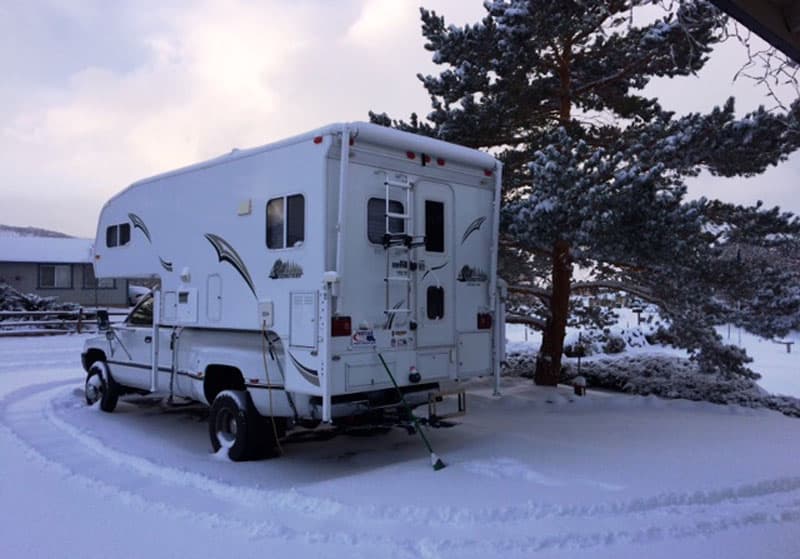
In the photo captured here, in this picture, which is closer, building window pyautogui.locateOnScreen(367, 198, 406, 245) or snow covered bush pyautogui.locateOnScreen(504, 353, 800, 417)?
building window pyautogui.locateOnScreen(367, 198, 406, 245)

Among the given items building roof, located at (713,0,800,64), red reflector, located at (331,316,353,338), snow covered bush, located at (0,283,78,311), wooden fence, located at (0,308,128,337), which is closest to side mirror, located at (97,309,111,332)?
red reflector, located at (331,316,353,338)

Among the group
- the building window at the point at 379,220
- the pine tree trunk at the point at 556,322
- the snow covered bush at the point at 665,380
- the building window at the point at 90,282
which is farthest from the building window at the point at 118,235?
the building window at the point at 90,282

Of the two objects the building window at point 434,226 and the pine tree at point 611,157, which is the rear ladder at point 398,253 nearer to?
the building window at point 434,226

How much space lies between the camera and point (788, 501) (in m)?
5.35

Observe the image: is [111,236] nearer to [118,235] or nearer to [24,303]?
[118,235]

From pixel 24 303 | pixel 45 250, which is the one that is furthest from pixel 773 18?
pixel 45 250

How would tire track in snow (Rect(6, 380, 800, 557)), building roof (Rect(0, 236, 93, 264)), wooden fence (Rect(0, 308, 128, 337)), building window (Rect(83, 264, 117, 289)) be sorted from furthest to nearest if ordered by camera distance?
1. building window (Rect(83, 264, 117, 289))
2. building roof (Rect(0, 236, 93, 264))
3. wooden fence (Rect(0, 308, 128, 337))
4. tire track in snow (Rect(6, 380, 800, 557))

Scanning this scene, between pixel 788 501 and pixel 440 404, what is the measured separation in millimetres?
3267

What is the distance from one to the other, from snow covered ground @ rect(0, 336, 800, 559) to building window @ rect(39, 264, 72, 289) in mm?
25560

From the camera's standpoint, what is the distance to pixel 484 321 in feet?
25.2

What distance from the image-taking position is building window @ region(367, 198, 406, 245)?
258 inches

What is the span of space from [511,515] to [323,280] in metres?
2.53

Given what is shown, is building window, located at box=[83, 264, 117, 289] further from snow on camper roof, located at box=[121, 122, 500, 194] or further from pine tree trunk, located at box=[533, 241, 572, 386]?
snow on camper roof, located at box=[121, 122, 500, 194]

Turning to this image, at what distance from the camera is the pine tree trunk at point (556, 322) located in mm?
11328
